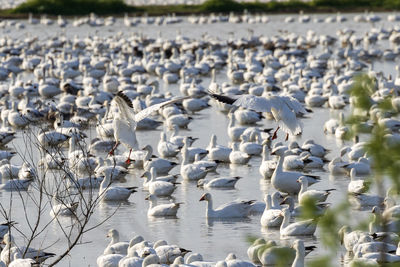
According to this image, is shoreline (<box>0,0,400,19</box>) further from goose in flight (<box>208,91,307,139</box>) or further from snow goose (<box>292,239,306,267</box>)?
snow goose (<box>292,239,306,267</box>)

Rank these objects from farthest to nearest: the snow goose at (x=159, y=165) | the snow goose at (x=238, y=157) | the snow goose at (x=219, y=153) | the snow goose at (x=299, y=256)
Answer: the snow goose at (x=219, y=153) < the snow goose at (x=238, y=157) < the snow goose at (x=159, y=165) < the snow goose at (x=299, y=256)

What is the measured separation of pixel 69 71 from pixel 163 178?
18695mm

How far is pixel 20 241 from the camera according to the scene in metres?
13.3

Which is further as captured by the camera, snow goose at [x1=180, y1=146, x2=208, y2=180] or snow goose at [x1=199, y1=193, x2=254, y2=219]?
snow goose at [x1=180, y1=146, x2=208, y2=180]

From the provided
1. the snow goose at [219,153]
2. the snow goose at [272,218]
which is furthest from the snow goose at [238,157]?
the snow goose at [272,218]

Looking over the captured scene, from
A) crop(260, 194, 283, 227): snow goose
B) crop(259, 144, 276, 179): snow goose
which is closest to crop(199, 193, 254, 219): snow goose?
crop(260, 194, 283, 227): snow goose

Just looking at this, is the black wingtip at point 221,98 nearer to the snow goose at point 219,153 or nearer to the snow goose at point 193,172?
the snow goose at point 193,172

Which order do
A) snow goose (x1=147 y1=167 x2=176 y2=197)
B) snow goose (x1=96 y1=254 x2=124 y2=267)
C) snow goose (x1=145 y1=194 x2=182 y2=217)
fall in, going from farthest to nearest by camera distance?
1. snow goose (x1=147 y1=167 x2=176 y2=197)
2. snow goose (x1=145 y1=194 x2=182 y2=217)
3. snow goose (x1=96 y1=254 x2=124 y2=267)

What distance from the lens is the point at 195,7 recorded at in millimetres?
60906

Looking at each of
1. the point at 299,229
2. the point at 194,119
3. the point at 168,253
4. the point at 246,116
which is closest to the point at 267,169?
the point at 299,229

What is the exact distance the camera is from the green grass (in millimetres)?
58062

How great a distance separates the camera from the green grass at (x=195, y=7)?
58062 millimetres

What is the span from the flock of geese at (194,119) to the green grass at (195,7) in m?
5.14

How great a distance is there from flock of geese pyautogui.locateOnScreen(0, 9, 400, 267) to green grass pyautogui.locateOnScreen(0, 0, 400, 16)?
514 centimetres
